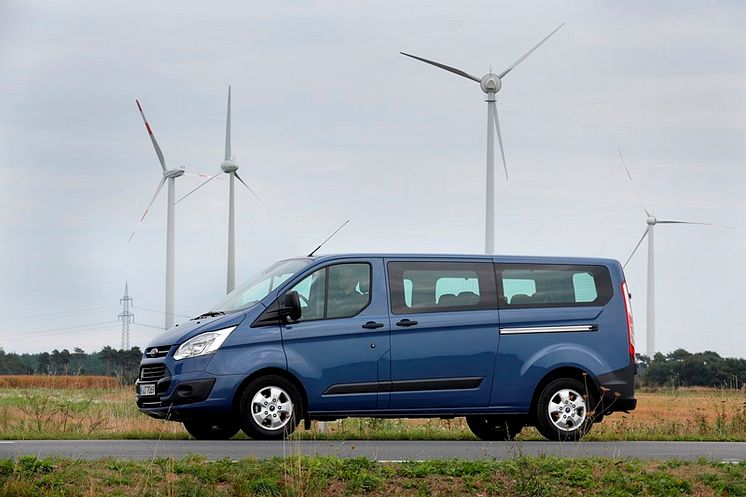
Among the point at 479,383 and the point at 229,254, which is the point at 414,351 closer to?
the point at 479,383

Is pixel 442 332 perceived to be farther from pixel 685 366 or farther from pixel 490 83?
pixel 685 366

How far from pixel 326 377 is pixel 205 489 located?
16.8 feet

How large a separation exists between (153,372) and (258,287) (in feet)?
5.17

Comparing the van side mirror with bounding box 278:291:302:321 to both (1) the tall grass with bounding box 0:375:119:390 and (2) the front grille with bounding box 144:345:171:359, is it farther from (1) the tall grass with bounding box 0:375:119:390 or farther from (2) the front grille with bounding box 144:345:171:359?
(1) the tall grass with bounding box 0:375:119:390

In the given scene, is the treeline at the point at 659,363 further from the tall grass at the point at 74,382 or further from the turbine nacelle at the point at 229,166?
the tall grass at the point at 74,382

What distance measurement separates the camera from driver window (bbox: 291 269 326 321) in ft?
52.7

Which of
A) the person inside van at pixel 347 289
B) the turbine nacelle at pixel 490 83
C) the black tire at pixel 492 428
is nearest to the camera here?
the person inside van at pixel 347 289

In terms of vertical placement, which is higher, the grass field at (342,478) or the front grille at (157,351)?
the front grille at (157,351)

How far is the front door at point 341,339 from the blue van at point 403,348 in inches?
0.5

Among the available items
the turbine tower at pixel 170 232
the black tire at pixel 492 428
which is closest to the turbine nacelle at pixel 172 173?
the turbine tower at pixel 170 232

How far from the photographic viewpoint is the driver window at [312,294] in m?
16.1

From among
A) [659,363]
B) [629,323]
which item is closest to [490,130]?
[629,323]

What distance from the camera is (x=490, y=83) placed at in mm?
34312

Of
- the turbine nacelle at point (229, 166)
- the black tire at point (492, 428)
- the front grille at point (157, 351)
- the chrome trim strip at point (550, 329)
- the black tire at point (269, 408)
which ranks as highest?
the turbine nacelle at point (229, 166)
